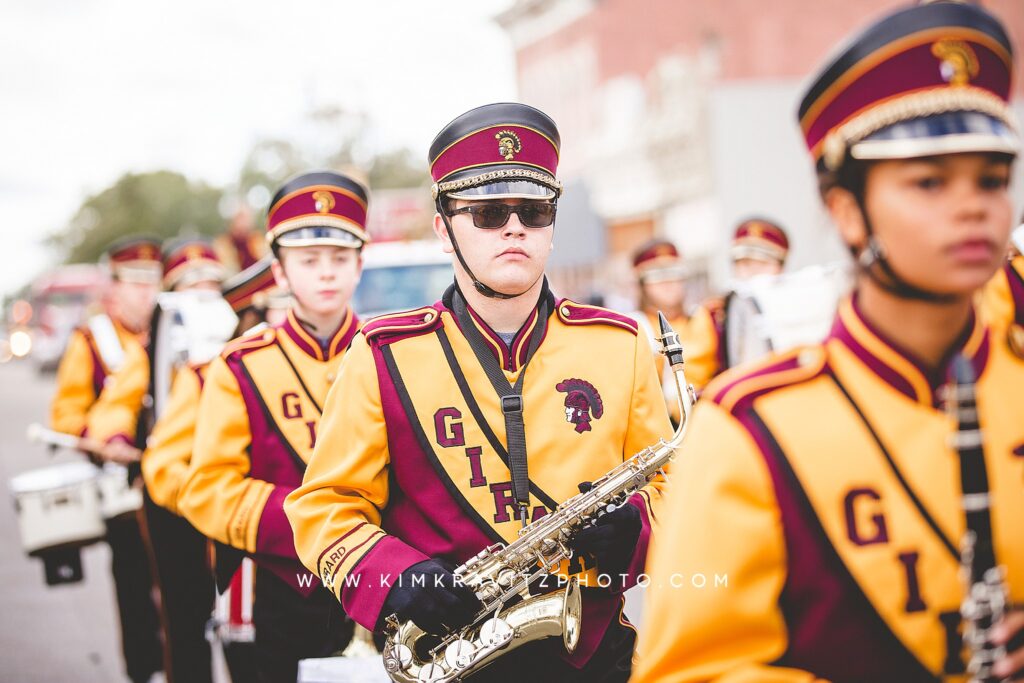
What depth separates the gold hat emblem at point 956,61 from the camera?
170 cm

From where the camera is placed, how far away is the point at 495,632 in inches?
109

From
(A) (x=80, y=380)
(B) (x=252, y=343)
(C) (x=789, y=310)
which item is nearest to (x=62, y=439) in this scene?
(A) (x=80, y=380)

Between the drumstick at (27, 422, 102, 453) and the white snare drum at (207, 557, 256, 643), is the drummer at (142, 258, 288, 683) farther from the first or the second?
the drumstick at (27, 422, 102, 453)

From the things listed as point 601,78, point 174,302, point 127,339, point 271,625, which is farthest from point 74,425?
point 601,78

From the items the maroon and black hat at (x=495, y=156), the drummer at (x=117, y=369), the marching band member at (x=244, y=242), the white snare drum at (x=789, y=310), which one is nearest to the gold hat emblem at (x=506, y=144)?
the maroon and black hat at (x=495, y=156)

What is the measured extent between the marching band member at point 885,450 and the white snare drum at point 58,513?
572 cm

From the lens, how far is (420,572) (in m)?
2.66

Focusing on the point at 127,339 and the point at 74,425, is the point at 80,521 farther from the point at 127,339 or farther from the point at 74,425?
the point at 127,339

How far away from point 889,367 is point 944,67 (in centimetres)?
52

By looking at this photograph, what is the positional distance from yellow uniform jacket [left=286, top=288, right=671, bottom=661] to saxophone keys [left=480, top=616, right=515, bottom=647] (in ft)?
0.63

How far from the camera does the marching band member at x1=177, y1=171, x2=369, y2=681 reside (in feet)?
12.7

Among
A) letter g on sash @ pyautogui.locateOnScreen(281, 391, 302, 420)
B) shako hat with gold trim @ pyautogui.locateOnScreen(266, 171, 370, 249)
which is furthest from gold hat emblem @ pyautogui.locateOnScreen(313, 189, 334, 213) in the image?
letter g on sash @ pyautogui.locateOnScreen(281, 391, 302, 420)

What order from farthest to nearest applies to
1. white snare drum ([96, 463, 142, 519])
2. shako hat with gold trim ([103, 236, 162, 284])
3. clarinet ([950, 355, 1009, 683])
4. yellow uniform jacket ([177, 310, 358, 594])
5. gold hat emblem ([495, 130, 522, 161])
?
1. shako hat with gold trim ([103, 236, 162, 284])
2. white snare drum ([96, 463, 142, 519])
3. yellow uniform jacket ([177, 310, 358, 594])
4. gold hat emblem ([495, 130, 522, 161])
5. clarinet ([950, 355, 1009, 683])

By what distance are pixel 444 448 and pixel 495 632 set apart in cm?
52
